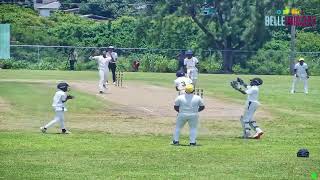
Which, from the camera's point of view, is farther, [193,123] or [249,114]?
[249,114]

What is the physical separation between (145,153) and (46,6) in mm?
94356

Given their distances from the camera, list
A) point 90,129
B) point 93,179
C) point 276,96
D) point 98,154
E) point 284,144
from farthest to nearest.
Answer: point 276,96, point 90,129, point 284,144, point 98,154, point 93,179

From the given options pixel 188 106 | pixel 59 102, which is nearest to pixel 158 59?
pixel 59 102

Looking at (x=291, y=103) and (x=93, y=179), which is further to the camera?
(x=291, y=103)

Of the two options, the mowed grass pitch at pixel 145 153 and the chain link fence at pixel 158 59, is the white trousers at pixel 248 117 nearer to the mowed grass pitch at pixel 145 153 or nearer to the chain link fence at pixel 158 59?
the mowed grass pitch at pixel 145 153

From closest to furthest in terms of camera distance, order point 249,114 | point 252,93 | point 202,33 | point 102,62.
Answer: point 252,93 → point 249,114 → point 102,62 → point 202,33

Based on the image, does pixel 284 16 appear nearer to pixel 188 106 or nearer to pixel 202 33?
pixel 202 33

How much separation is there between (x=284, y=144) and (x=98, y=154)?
6.20 meters

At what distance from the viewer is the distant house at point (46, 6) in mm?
114875

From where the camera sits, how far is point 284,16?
8012cm

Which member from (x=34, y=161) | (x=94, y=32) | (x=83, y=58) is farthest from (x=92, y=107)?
(x=94, y=32)

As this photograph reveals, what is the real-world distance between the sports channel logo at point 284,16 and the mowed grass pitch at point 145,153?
42.6 m

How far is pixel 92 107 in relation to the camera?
37.8m

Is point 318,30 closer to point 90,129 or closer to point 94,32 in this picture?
point 94,32
